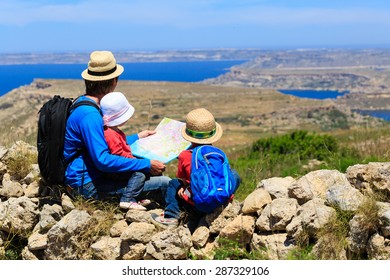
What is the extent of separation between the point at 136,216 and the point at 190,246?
2.08 feet

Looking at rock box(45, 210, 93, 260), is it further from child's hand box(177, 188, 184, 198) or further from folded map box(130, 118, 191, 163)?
folded map box(130, 118, 191, 163)

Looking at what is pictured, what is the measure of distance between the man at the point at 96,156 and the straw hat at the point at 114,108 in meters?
0.14

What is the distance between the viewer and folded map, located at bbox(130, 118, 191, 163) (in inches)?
200

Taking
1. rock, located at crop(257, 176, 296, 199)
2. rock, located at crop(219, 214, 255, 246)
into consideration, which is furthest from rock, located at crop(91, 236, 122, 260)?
rock, located at crop(257, 176, 296, 199)

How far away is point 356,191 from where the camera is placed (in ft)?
13.7

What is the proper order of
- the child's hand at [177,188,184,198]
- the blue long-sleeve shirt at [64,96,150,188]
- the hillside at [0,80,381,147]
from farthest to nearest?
the hillside at [0,80,381,147], the child's hand at [177,188,184,198], the blue long-sleeve shirt at [64,96,150,188]

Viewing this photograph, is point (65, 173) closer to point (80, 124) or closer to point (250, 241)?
point (80, 124)

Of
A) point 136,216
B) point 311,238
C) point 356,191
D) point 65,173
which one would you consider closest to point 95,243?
point 136,216

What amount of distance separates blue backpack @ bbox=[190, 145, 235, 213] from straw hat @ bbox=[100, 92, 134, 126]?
2.62ft

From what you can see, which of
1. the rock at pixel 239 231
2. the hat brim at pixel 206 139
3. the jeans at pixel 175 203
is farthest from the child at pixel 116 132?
the rock at pixel 239 231

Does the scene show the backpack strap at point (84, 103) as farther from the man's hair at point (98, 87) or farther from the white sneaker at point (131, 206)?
the white sneaker at point (131, 206)

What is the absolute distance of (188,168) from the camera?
460 centimetres

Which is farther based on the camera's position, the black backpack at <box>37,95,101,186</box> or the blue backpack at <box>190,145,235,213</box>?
the black backpack at <box>37,95,101,186</box>

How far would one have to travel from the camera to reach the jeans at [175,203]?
4668 mm
